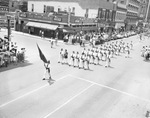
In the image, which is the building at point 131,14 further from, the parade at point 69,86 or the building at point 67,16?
the parade at point 69,86

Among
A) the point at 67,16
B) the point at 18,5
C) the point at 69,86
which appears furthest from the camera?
the point at 18,5

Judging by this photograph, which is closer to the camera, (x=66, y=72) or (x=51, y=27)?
(x=66, y=72)

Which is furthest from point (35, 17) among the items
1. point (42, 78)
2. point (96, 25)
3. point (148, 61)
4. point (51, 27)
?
point (42, 78)

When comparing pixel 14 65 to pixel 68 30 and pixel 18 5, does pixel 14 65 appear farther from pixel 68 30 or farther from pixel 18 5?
pixel 18 5

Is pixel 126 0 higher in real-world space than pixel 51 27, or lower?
higher

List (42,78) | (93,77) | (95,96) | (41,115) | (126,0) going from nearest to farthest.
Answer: (41,115), (95,96), (42,78), (93,77), (126,0)

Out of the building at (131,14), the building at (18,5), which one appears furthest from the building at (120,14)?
the building at (18,5)

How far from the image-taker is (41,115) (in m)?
10.4

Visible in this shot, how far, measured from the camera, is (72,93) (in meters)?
13.5

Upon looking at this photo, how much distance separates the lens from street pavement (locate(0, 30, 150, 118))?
11000 mm

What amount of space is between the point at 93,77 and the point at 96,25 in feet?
112

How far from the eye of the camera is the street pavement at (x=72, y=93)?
11000mm

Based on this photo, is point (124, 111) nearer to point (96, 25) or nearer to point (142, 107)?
point (142, 107)

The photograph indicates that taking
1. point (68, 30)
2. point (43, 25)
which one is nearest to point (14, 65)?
point (68, 30)
